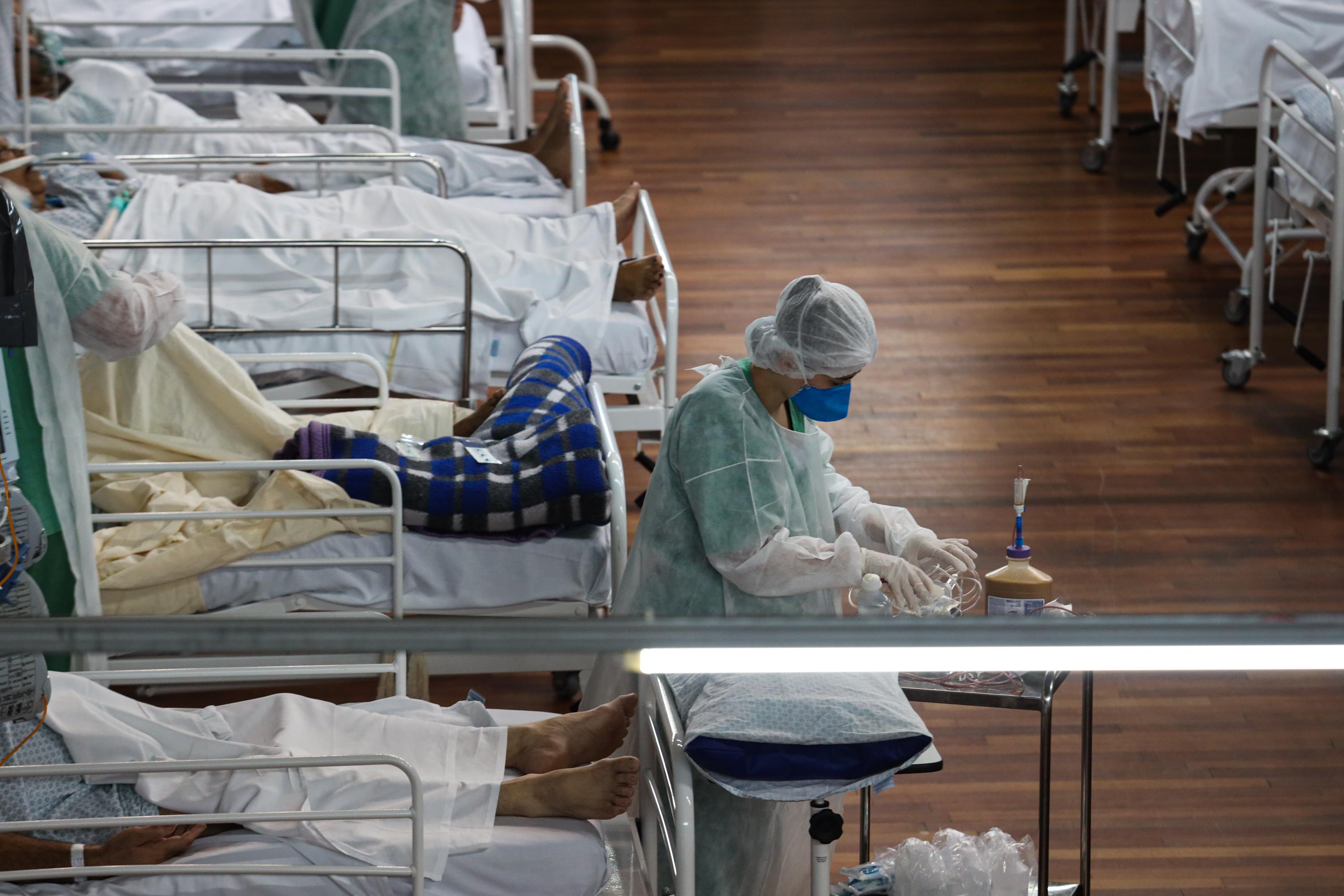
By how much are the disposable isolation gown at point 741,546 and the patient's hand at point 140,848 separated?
0.67 m

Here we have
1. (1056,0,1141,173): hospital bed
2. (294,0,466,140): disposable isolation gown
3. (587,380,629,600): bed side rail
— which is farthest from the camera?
(1056,0,1141,173): hospital bed

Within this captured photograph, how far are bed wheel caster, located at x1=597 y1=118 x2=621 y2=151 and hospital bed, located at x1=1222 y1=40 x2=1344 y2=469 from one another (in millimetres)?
2608

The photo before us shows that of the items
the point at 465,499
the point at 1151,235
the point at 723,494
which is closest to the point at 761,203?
the point at 1151,235

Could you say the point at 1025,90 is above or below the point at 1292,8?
below

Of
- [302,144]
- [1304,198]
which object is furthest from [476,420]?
[1304,198]

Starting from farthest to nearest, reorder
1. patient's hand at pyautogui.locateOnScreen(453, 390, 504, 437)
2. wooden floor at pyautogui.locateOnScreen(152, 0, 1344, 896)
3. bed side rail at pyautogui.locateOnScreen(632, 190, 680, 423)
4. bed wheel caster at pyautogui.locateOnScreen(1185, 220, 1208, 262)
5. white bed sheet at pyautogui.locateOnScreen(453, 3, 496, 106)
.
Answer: bed wheel caster at pyautogui.locateOnScreen(1185, 220, 1208, 262) < white bed sheet at pyautogui.locateOnScreen(453, 3, 496, 106) < bed side rail at pyautogui.locateOnScreen(632, 190, 680, 423) < patient's hand at pyautogui.locateOnScreen(453, 390, 504, 437) < wooden floor at pyautogui.locateOnScreen(152, 0, 1344, 896)

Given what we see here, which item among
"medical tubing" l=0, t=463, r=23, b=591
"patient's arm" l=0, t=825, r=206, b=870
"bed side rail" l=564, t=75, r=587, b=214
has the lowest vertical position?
"patient's arm" l=0, t=825, r=206, b=870

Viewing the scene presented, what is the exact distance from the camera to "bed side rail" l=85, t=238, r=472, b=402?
3.14 meters

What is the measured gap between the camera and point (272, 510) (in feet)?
8.61

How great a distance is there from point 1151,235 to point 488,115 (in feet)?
7.98

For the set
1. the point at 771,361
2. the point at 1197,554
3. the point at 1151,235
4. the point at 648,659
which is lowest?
the point at 1197,554

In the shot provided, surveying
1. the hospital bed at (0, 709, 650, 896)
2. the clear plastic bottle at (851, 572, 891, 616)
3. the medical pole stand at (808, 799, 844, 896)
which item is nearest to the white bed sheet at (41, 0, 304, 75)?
the clear plastic bottle at (851, 572, 891, 616)

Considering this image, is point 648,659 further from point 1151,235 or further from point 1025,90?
point 1025,90

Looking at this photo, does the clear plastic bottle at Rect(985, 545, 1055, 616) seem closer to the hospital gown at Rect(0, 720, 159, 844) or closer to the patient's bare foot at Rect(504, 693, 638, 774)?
the patient's bare foot at Rect(504, 693, 638, 774)
